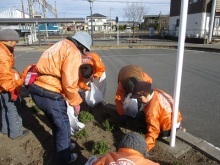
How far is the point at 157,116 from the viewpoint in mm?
2939

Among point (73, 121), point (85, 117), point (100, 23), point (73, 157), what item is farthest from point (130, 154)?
point (100, 23)

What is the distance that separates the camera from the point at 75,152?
3.04 meters

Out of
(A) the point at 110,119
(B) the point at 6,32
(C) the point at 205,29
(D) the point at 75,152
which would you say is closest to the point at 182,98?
(A) the point at 110,119

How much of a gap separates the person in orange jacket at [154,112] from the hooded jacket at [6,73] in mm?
1599

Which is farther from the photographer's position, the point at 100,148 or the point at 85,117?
the point at 85,117

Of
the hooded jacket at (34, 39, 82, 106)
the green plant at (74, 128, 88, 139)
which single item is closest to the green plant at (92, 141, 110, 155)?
the green plant at (74, 128, 88, 139)

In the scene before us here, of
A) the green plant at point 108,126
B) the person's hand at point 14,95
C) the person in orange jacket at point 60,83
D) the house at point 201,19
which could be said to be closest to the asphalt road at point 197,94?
the green plant at point 108,126

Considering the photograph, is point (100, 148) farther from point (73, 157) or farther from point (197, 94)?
point (197, 94)

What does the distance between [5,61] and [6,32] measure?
18.0 inches

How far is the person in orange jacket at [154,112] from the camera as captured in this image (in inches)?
110

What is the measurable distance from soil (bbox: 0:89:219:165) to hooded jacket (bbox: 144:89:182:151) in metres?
0.26

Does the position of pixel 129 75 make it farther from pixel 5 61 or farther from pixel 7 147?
pixel 7 147

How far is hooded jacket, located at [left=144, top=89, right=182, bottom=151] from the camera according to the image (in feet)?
9.43

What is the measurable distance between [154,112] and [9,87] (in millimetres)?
1916
